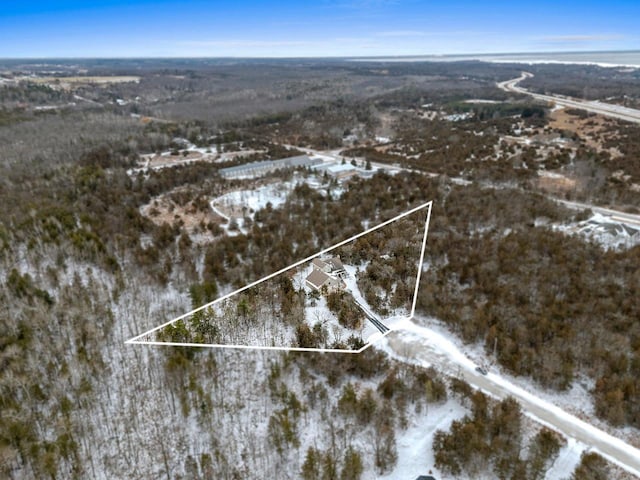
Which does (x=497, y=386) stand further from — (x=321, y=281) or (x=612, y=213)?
(x=612, y=213)

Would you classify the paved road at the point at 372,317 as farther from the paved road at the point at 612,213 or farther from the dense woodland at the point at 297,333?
the paved road at the point at 612,213

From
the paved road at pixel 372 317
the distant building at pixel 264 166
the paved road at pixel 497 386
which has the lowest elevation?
the paved road at pixel 497 386

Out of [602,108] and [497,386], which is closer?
[497,386]

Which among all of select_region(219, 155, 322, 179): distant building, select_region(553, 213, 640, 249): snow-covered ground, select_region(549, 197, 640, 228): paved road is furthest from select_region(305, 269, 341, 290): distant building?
select_region(219, 155, 322, 179): distant building

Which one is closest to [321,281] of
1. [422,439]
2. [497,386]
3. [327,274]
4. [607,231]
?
[327,274]

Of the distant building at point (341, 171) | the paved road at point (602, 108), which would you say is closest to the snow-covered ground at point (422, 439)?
the distant building at point (341, 171)

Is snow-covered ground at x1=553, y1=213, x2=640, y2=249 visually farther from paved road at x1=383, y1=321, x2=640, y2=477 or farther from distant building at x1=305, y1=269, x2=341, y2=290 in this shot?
distant building at x1=305, y1=269, x2=341, y2=290
